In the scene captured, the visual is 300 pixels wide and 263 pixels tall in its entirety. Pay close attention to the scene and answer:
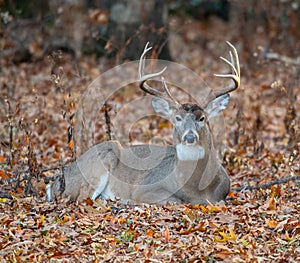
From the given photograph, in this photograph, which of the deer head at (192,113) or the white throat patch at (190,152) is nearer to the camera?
the deer head at (192,113)

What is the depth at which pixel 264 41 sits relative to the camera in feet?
52.5

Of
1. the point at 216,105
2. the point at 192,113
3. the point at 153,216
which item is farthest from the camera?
the point at 216,105

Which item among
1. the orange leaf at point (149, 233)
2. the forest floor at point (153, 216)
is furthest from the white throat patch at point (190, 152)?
the orange leaf at point (149, 233)

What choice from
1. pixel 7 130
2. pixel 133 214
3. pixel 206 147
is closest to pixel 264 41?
pixel 7 130

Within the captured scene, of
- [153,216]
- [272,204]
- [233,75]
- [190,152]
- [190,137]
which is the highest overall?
[233,75]

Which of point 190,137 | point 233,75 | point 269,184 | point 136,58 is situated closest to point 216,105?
point 233,75

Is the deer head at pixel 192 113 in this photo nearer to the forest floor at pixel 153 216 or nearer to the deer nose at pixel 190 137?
the deer nose at pixel 190 137

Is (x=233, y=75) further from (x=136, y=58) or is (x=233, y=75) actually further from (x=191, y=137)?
(x=136, y=58)

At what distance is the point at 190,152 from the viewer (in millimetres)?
7734

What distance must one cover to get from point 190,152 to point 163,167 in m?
0.49

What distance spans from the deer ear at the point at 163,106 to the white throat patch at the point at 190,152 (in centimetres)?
42

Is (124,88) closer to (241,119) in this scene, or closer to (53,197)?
(241,119)

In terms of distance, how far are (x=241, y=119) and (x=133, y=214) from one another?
10.7 ft

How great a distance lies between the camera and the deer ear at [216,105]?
794 cm
